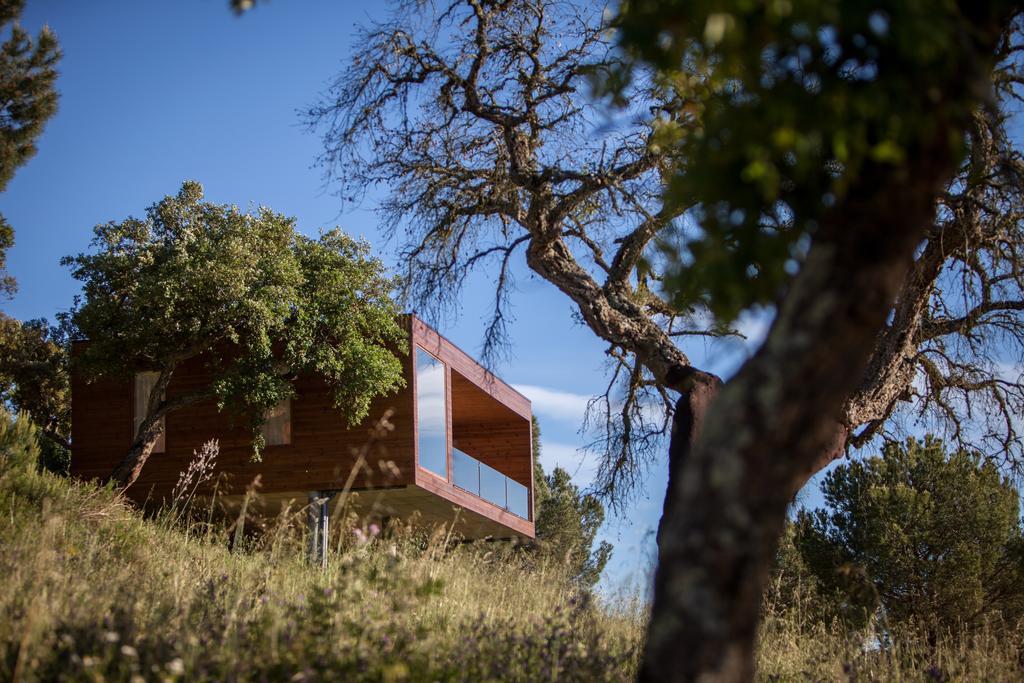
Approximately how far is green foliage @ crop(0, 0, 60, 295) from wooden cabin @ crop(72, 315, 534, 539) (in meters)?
4.74

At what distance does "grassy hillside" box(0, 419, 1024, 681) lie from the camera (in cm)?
440

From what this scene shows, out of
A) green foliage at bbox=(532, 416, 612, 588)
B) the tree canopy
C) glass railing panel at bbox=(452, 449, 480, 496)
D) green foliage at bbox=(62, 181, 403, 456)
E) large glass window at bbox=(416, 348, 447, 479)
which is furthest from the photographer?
green foliage at bbox=(532, 416, 612, 588)

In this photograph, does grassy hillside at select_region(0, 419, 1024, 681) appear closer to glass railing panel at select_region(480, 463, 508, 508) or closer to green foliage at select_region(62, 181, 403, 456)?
green foliage at select_region(62, 181, 403, 456)

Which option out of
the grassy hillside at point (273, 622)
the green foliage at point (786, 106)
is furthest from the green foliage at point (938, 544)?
the green foliage at point (786, 106)

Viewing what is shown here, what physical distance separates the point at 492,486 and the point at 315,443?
471 centimetres

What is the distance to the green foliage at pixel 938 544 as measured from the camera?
15609 mm

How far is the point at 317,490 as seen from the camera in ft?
62.5

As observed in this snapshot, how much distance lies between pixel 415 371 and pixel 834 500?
27.0ft

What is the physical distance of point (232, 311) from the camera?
17.0 m

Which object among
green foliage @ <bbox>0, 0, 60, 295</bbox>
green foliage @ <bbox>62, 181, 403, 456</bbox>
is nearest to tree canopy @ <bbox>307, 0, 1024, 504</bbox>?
green foliage @ <bbox>62, 181, 403, 456</bbox>

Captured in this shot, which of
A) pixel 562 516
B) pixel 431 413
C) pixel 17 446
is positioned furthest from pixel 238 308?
pixel 562 516

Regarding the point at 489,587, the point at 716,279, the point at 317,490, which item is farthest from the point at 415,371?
the point at 716,279

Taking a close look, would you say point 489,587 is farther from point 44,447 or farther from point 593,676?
point 44,447

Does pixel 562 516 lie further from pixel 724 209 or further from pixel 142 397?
pixel 724 209
